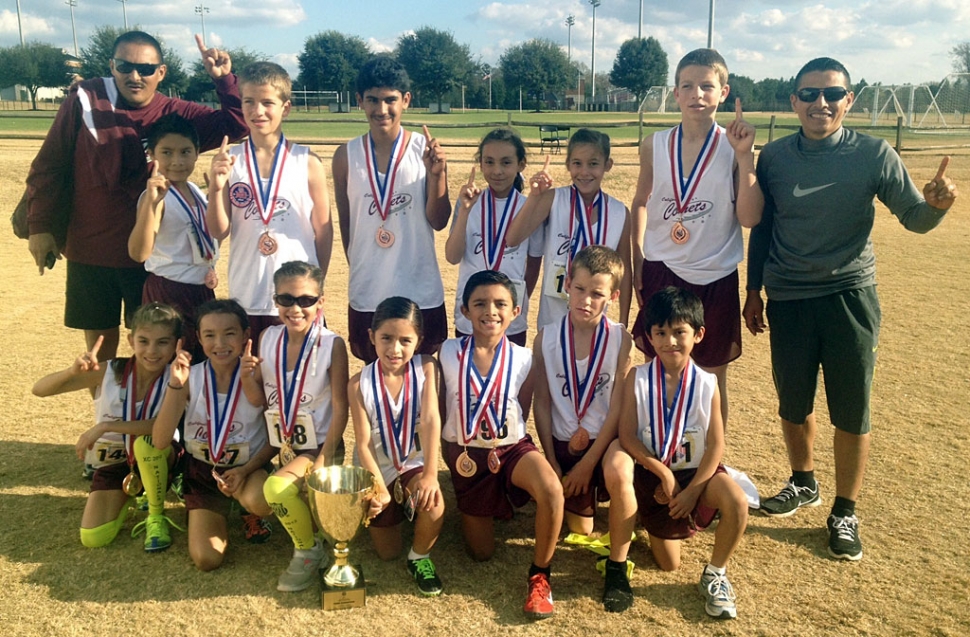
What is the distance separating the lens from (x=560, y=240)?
433 centimetres

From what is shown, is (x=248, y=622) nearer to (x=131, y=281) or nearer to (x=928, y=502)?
(x=131, y=281)

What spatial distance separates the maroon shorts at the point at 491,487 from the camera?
3771 millimetres

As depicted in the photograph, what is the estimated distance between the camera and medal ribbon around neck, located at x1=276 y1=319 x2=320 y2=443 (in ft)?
12.8

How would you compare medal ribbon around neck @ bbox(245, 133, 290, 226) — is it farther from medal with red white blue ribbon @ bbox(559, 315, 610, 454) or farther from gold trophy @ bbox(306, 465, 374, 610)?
medal with red white blue ribbon @ bbox(559, 315, 610, 454)

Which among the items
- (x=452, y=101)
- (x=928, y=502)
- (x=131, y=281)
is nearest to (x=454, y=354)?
(x=131, y=281)

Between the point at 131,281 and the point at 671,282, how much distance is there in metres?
3.32

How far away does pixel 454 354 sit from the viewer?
3881mm

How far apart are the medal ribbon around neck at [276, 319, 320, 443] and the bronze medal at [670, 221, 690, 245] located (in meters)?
2.06

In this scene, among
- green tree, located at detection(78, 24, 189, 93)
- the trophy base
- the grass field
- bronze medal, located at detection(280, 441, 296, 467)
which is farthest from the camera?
green tree, located at detection(78, 24, 189, 93)

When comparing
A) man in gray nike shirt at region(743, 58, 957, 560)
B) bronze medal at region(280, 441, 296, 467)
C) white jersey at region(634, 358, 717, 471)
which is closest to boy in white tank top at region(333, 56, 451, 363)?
bronze medal at region(280, 441, 296, 467)

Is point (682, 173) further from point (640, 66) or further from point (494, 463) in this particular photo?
point (640, 66)

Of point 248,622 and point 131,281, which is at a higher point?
point 131,281

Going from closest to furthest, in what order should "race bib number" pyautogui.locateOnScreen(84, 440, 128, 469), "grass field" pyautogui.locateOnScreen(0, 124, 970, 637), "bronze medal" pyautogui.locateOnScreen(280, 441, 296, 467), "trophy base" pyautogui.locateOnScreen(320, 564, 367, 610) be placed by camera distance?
"grass field" pyautogui.locateOnScreen(0, 124, 970, 637), "trophy base" pyautogui.locateOnScreen(320, 564, 367, 610), "bronze medal" pyautogui.locateOnScreen(280, 441, 296, 467), "race bib number" pyautogui.locateOnScreen(84, 440, 128, 469)

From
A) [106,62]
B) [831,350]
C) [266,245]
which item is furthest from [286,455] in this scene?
[106,62]
